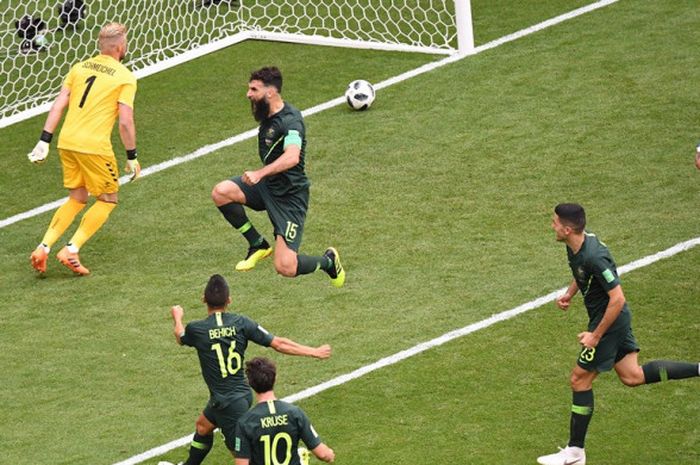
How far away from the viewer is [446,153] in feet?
55.3

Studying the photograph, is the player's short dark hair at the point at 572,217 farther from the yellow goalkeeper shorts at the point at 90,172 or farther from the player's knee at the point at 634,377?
the yellow goalkeeper shorts at the point at 90,172

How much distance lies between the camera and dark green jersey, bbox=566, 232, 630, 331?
1095 cm

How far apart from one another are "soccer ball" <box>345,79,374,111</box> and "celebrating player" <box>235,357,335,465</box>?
8.22 m

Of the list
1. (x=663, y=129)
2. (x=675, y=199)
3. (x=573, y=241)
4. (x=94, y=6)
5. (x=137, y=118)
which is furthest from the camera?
(x=94, y=6)

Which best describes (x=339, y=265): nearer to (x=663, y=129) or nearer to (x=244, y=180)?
(x=244, y=180)

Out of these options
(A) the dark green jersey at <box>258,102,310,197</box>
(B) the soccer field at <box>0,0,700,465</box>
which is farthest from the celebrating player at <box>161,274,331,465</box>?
(A) the dark green jersey at <box>258,102,310,197</box>

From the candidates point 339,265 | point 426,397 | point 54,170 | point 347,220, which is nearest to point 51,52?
point 54,170

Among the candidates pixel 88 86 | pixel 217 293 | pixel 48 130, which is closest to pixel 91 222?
pixel 48 130

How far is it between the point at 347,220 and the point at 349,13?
5416 mm

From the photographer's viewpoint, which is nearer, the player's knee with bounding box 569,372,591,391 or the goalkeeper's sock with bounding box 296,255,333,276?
the player's knee with bounding box 569,372,591,391

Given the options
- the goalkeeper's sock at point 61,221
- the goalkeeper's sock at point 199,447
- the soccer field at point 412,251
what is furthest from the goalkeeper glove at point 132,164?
the goalkeeper's sock at point 199,447

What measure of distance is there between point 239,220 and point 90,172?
88.7 inches

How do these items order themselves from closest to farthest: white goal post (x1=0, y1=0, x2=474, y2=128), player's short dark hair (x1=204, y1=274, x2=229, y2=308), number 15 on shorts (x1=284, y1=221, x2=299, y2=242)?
player's short dark hair (x1=204, y1=274, x2=229, y2=308), number 15 on shorts (x1=284, y1=221, x2=299, y2=242), white goal post (x1=0, y1=0, x2=474, y2=128)

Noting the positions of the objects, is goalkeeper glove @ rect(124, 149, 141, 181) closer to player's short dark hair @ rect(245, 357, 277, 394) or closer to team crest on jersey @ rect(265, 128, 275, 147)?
team crest on jersey @ rect(265, 128, 275, 147)
